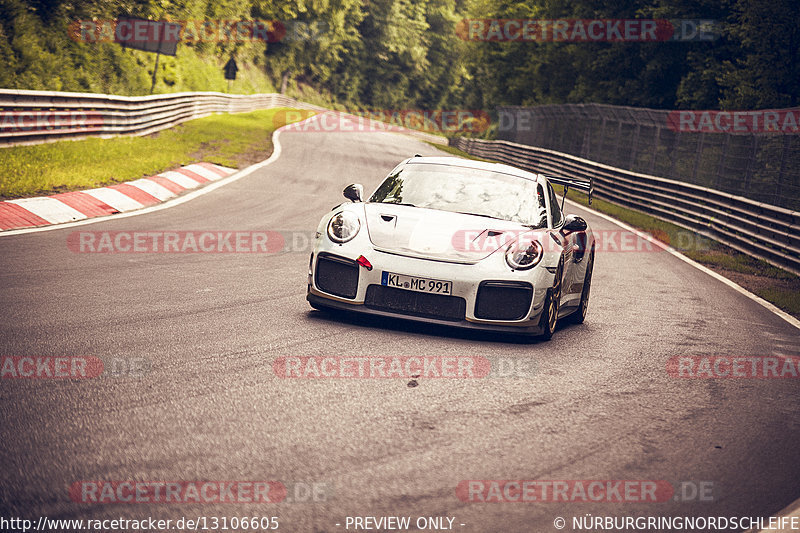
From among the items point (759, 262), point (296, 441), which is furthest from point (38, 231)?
point (759, 262)

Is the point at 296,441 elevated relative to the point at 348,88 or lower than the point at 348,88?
lower

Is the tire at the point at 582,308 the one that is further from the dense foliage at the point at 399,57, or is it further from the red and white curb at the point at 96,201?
the dense foliage at the point at 399,57

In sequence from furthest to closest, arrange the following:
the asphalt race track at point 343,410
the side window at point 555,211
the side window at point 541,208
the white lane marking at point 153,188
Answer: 1. the white lane marking at point 153,188
2. the side window at point 555,211
3. the side window at point 541,208
4. the asphalt race track at point 343,410

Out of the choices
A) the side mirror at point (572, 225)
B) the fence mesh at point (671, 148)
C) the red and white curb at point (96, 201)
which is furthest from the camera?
the fence mesh at point (671, 148)

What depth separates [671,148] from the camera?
21438mm

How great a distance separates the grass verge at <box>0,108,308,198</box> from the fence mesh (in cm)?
1012

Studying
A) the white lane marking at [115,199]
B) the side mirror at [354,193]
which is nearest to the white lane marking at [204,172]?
the white lane marking at [115,199]

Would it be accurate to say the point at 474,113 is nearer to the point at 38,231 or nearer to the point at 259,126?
the point at 259,126

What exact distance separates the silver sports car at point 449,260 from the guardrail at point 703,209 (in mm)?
7480

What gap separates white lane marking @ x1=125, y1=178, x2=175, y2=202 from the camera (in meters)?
14.1

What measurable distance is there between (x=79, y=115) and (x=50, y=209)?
686cm

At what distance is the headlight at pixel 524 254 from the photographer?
6.23 meters

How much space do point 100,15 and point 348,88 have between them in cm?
5554

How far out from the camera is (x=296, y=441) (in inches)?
151
